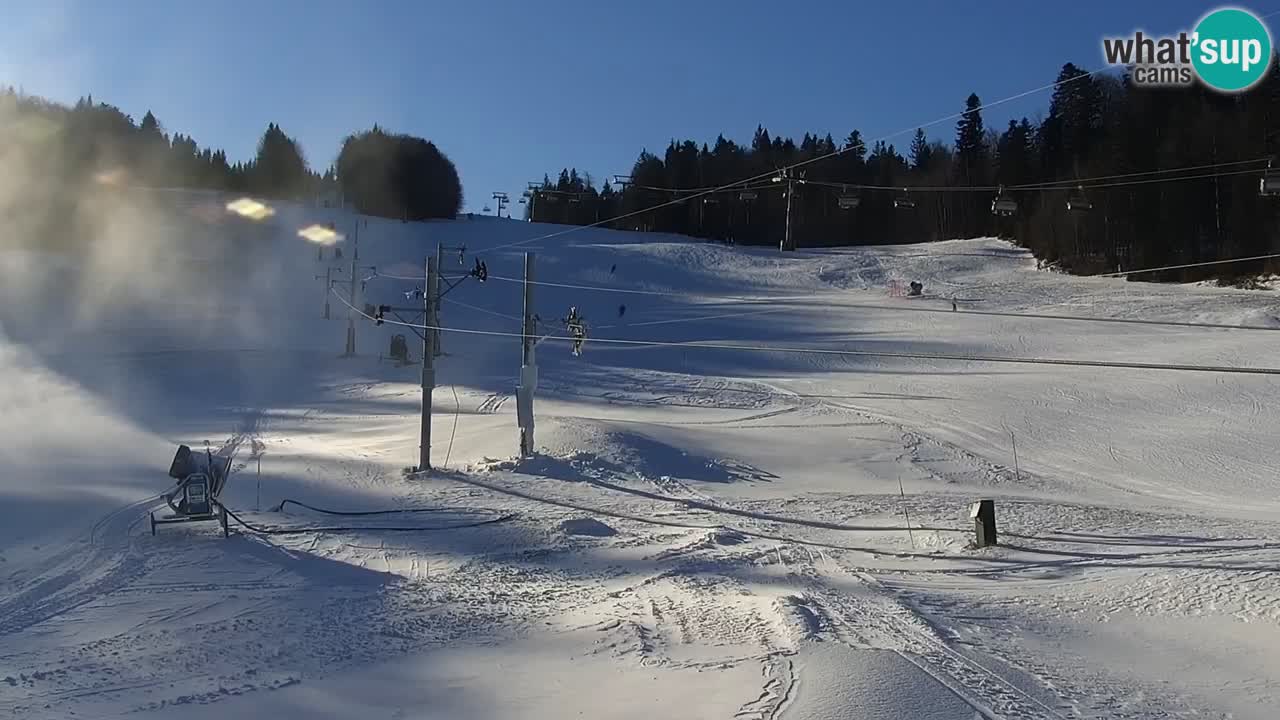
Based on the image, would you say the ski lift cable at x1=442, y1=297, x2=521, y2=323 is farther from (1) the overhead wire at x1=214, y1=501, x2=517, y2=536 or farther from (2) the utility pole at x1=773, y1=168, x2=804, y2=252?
(1) the overhead wire at x1=214, y1=501, x2=517, y2=536

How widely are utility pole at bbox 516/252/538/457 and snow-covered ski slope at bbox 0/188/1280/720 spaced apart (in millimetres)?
714

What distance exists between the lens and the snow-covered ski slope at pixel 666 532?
29.1 ft

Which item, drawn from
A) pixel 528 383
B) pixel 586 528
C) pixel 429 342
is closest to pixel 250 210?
pixel 429 342

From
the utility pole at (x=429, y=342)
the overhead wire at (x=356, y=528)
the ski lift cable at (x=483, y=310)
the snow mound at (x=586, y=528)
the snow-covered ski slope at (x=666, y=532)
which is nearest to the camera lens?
the snow-covered ski slope at (x=666, y=532)

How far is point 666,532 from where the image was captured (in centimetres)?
1650

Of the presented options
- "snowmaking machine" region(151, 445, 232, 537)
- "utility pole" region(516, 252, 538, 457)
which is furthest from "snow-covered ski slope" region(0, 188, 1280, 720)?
"utility pole" region(516, 252, 538, 457)

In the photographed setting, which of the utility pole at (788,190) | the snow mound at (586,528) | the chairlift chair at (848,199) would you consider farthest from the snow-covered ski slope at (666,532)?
the chairlift chair at (848,199)

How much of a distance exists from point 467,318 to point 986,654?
5171 centimetres

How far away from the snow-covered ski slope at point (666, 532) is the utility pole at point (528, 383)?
2.34 feet

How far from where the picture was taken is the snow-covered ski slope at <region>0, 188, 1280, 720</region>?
8867 mm

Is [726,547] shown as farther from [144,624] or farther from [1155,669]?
[144,624]

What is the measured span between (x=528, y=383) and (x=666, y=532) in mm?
7871

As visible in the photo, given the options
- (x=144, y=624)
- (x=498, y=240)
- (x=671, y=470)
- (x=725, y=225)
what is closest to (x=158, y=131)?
(x=498, y=240)

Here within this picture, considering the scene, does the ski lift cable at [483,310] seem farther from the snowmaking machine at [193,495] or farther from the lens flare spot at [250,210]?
the snowmaking machine at [193,495]
